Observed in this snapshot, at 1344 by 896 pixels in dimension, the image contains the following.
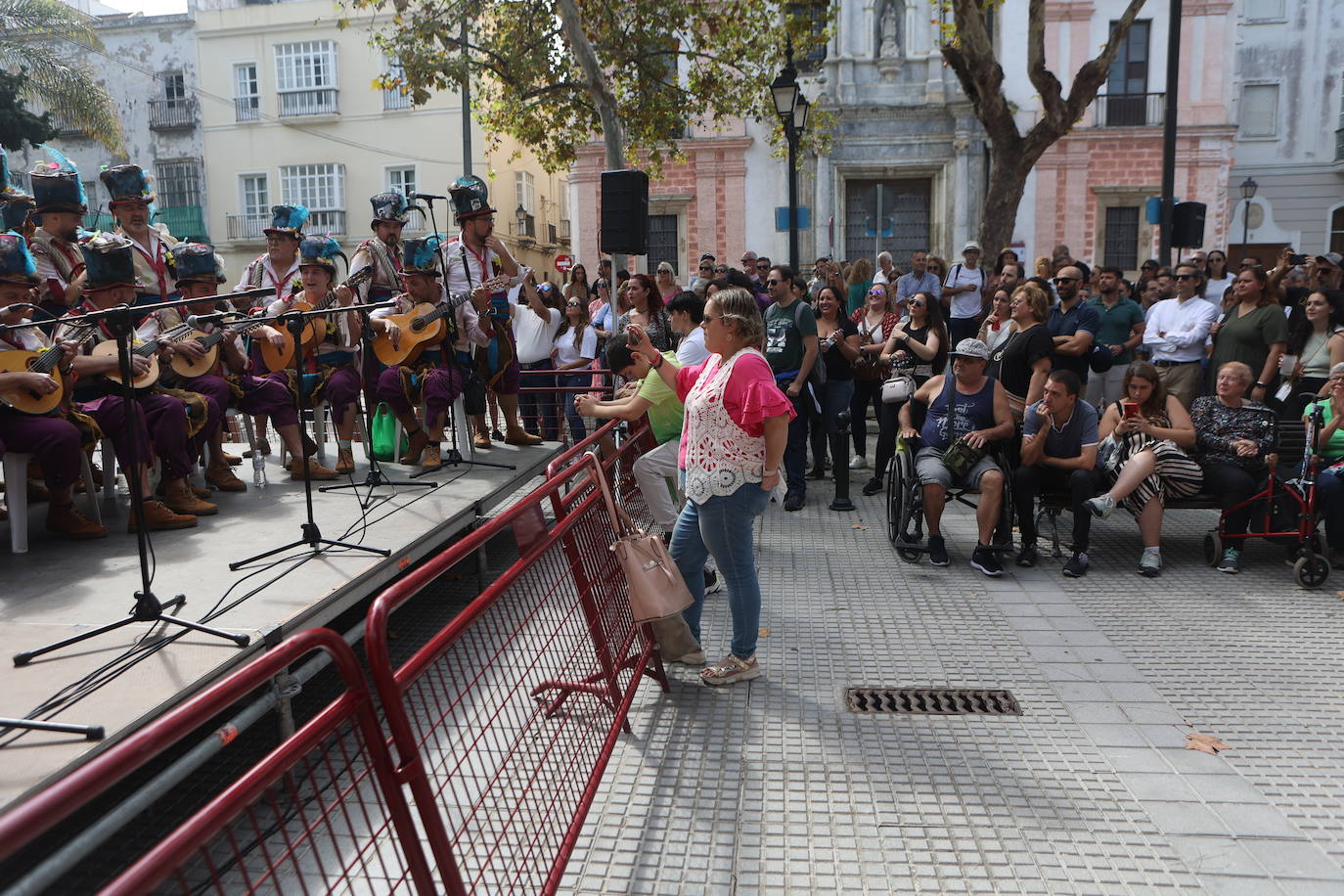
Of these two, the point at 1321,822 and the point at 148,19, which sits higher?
the point at 148,19

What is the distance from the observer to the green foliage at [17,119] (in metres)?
22.8

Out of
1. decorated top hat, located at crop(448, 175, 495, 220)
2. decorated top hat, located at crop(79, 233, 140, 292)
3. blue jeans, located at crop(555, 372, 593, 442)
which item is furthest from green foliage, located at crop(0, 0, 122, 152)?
decorated top hat, located at crop(79, 233, 140, 292)

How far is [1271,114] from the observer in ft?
99.8

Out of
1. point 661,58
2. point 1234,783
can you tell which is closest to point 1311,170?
point 661,58

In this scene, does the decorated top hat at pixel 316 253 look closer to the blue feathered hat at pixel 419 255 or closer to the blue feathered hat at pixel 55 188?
the blue feathered hat at pixel 419 255

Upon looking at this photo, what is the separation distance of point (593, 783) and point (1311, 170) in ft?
115

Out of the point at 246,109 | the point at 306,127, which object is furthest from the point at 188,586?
the point at 246,109

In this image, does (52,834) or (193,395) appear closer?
(52,834)

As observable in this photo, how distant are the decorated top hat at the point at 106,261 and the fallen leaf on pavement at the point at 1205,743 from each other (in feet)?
19.7

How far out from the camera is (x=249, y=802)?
72.5 inches

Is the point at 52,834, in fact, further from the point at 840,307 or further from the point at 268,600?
the point at 840,307

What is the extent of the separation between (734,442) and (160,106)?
34801 millimetres

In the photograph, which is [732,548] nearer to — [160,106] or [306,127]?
[306,127]

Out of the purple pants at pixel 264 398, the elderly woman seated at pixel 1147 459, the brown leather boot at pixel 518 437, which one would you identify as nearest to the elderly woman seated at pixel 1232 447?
the elderly woman seated at pixel 1147 459
